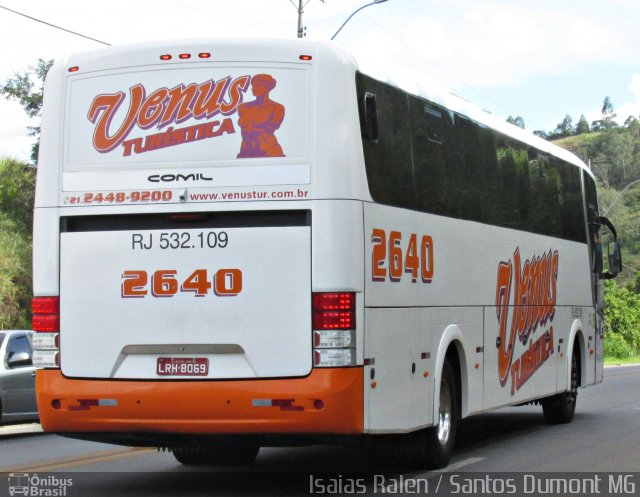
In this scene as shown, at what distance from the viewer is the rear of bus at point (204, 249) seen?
10039 mm

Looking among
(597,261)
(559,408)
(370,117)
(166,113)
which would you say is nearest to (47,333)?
(166,113)

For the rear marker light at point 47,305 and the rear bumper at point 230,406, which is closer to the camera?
the rear bumper at point 230,406

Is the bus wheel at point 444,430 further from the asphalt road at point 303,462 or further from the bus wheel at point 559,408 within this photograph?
the bus wheel at point 559,408

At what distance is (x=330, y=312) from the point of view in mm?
10016

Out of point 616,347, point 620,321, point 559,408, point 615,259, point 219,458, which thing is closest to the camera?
point 219,458

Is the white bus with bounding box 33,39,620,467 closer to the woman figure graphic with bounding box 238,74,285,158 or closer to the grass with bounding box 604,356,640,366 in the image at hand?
the woman figure graphic with bounding box 238,74,285,158

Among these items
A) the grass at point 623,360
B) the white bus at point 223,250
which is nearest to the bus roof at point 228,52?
the white bus at point 223,250

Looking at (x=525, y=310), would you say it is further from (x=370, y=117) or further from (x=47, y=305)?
(x=47, y=305)

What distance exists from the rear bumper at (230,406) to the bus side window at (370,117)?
202cm

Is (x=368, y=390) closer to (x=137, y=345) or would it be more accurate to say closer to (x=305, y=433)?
(x=305, y=433)

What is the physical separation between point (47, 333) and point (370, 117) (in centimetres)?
329

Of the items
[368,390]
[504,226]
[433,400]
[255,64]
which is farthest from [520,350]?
[255,64]

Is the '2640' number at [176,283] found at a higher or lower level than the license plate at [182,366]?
higher

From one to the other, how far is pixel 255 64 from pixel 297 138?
74 cm
